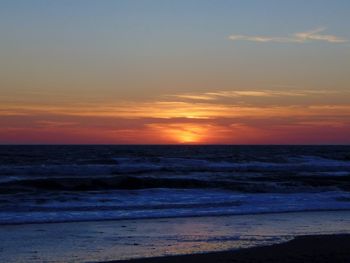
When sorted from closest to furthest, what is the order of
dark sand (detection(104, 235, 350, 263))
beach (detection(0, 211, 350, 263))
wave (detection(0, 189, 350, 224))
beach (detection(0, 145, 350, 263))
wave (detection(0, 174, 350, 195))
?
dark sand (detection(104, 235, 350, 263))
beach (detection(0, 211, 350, 263))
beach (detection(0, 145, 350, 263))
wave (detection(0, 189, 350, 224))
wave (detection(0, 174, 350, 195))

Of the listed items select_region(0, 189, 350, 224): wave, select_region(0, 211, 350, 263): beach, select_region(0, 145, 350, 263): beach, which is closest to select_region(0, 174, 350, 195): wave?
select_region(0, 145, 350, 263): beach

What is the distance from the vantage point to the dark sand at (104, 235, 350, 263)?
9672mm

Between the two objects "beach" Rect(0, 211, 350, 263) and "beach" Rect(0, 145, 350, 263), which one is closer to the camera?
"beach" Rect(0, 211, 350, 263)

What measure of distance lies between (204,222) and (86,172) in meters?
25.3

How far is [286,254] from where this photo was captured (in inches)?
402

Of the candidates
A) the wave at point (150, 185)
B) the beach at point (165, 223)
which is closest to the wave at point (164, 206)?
the beach at point (165, 223)

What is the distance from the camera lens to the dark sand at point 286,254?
9672mm

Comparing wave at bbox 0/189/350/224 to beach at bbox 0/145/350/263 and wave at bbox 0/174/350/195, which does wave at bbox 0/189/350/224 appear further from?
wave at bbox 0/174/350/195

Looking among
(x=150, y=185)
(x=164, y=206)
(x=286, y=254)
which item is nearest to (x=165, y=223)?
(x=164, y=206)

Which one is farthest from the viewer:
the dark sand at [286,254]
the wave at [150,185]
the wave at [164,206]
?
the wave at [150,185]

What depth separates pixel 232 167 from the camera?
150 feet

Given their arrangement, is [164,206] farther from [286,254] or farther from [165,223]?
[286,254]

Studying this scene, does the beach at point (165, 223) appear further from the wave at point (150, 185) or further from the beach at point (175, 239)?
the wave at point (150, 185)

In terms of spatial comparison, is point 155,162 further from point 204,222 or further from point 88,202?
point 204,222
